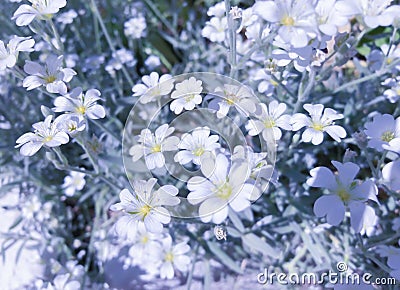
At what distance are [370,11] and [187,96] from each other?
0.39 m

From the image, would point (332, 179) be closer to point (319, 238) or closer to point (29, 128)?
point (319, 238)

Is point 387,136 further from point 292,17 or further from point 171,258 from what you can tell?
point 171,258

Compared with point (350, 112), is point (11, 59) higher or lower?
higher

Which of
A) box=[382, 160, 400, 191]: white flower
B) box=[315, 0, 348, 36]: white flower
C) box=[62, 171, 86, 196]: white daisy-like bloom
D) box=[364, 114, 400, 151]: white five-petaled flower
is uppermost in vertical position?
box=[315, 0, 348, 36]: white flower

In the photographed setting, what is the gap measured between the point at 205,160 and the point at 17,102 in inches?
37.9

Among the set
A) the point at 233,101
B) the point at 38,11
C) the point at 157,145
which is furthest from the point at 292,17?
the point at 38,11

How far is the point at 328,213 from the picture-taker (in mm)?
808

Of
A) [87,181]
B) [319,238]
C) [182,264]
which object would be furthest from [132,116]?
[319,238]

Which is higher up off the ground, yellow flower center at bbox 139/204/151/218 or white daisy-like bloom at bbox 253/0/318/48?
white daisy-like bloom at bbox 253/0/318/48

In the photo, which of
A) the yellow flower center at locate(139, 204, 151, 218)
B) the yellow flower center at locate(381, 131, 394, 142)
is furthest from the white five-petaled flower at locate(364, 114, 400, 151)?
the yellow flower center at locate(139, 204, 151, 218)

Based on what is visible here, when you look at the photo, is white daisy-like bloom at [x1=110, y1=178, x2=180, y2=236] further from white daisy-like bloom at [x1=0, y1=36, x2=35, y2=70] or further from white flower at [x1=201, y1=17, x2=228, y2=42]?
white flower at [x1=201, y1=17, x2=228, y2=42]

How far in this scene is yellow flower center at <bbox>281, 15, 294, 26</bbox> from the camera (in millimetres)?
767

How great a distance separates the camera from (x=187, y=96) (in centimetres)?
99

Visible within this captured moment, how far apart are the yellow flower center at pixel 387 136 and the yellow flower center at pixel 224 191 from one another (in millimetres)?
337
